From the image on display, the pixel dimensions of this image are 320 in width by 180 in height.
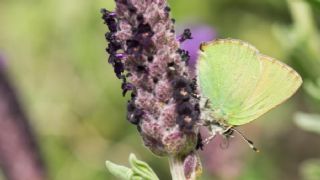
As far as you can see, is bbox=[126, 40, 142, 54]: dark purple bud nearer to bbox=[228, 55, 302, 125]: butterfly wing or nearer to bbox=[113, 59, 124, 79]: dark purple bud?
bbox=[113, 59, 124, 79]: dark purple bud

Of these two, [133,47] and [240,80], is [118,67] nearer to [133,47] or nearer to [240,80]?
[133,47]

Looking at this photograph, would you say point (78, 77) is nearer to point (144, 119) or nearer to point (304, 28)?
point (304, 28)

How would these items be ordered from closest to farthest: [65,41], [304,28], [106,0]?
[304,28], [106,0], [65,41]

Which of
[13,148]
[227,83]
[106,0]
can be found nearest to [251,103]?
[227,83]

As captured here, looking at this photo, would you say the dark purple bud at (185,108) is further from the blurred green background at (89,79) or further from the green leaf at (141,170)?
the blurred green background at (89,79)

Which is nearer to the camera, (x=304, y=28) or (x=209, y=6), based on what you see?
(x=304, y=28)

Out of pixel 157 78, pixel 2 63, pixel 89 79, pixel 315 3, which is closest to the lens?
pixel 157 78

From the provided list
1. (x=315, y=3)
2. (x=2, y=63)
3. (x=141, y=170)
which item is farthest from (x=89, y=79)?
(x=141, y=170)
